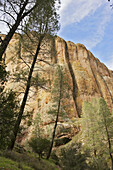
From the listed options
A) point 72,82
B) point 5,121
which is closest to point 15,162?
point 5,121

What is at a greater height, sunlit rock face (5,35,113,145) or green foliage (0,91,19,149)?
sunlit rock face (5,35,113,145)

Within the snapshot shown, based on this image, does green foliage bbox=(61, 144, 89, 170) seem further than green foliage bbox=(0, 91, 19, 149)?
Yes

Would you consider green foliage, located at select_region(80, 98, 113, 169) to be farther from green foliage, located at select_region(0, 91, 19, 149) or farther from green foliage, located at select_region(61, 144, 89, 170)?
green foliage, located at select_region(0, 91, 19, 149)

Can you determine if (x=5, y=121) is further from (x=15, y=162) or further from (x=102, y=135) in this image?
(x=102, y=135)

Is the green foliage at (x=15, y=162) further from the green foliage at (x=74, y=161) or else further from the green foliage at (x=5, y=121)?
the green foliage at (x=5, y=121)

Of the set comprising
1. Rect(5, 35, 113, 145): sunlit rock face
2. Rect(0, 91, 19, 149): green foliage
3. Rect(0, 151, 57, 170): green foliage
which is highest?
Rect(5, 35, 113, 145): sunlit rock face

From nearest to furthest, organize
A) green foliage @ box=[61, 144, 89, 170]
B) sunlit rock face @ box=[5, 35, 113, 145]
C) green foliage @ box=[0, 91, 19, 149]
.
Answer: green foliage @ box=[0, 91, 19, 149] → green foliage @ box=[61, 144, 89, 170] → sunlit rock face @ box=[5, 35, 113, 145]

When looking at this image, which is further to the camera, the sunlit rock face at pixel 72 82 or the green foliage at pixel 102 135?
the sunlit rock face at pixel 72 82

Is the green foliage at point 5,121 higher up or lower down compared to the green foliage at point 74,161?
higher up

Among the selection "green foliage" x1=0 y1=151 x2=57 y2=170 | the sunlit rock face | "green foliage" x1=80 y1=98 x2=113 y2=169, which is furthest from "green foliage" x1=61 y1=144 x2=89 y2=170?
A: the sunlit rock face

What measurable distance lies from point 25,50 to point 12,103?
656cm

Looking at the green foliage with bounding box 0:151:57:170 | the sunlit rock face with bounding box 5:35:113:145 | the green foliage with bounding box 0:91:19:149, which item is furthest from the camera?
the sunlit rock face with bounding box 5:35:113:145

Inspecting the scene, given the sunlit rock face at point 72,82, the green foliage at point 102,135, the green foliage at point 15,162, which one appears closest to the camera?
the green foliage at point 15,162

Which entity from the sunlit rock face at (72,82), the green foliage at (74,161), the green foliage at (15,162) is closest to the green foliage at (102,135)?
the sunlit rock face at (72,82)
